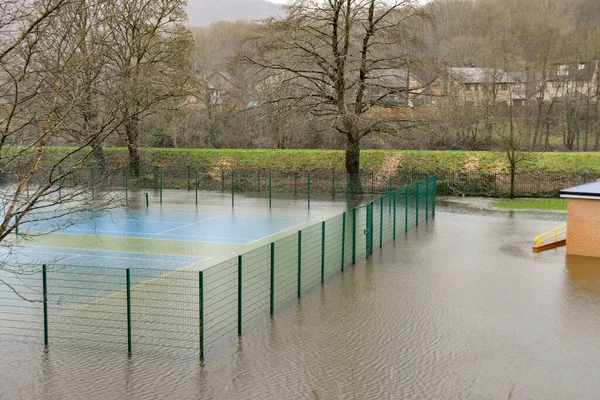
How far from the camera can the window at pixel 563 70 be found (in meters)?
50.7

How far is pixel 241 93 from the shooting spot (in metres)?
53.9

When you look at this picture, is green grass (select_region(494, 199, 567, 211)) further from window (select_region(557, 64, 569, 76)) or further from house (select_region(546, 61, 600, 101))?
window (select_region(557, 64, 569, 76))

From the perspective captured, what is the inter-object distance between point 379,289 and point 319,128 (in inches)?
928

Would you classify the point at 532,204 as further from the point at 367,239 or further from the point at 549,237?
the point at 367,239

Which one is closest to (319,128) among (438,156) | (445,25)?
(438,156)

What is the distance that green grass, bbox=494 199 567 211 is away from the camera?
28.8m

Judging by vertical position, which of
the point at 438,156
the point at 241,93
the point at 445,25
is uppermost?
the point at 445,25

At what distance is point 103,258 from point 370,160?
24.0m

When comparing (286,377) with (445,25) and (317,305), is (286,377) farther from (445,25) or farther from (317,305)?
(445,25)

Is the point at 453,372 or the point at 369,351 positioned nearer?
the point at 453,372

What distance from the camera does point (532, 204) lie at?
30266 mm

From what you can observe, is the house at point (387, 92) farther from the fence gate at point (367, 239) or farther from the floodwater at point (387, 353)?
the floodwater at point (387, 353)

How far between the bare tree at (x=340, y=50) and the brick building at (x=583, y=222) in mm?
14147

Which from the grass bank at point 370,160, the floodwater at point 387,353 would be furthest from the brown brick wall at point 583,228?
the grass bank at point 370,160
